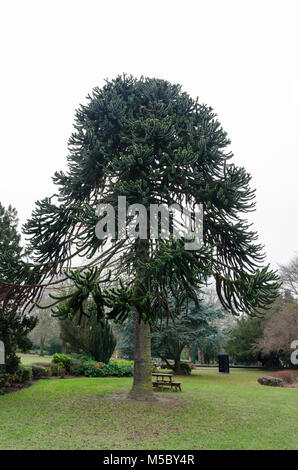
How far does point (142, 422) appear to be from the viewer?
784 centimetres

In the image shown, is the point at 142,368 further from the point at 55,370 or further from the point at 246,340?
the point at 246,340

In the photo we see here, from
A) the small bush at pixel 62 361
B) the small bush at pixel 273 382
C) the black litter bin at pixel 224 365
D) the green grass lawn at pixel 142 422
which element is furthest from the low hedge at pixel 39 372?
the black litter bin at pixel 224 365

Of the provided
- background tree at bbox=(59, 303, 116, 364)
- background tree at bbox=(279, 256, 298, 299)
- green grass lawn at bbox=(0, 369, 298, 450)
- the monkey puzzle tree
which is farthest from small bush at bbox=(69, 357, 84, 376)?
background tree at bbox=(279, 256, 298, 299)

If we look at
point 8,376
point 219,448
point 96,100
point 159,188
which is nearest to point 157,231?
point 159,188

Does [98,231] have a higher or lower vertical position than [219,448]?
higher

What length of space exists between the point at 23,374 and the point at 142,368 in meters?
6.38

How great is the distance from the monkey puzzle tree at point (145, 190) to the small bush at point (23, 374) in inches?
181

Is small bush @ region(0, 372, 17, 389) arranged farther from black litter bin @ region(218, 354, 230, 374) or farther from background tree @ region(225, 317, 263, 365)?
background tree @ region(225, 317, 263, 365)

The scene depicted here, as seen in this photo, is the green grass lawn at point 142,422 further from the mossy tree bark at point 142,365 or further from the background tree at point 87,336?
the background tree at point 87,336

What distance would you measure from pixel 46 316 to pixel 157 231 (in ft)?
104

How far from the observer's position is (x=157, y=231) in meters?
10.4

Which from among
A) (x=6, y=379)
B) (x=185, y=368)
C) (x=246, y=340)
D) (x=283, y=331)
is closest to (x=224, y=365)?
(x=185, y=368)

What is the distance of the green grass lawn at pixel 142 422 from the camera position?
6258 mm
